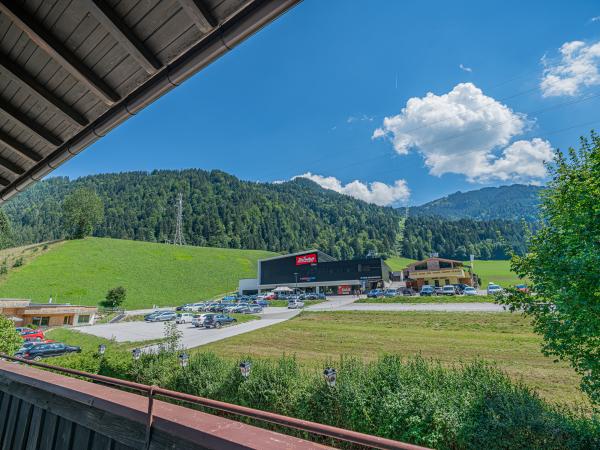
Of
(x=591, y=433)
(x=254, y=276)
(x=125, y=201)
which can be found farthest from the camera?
(x=125, y=201)

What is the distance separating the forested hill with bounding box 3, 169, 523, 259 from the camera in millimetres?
119250

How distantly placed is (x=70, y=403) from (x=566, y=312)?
24.1 ft

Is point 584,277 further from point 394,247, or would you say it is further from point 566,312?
point 394,247

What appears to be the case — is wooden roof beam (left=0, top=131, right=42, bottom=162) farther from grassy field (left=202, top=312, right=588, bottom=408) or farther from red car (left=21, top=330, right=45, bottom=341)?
red car (left=21, top=330, right=45, bottom=341)

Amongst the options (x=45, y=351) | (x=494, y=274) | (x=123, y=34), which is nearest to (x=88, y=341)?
(x=45, y=351)

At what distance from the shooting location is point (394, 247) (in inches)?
5620

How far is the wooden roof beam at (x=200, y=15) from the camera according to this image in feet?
6.71

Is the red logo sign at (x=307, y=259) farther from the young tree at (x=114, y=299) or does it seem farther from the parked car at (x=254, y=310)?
the young tree at (x=114, y=299)

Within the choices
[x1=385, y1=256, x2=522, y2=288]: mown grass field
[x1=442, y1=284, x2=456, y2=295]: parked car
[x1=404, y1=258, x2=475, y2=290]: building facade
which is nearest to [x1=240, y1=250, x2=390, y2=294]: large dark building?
[x1=404, y1=258, x2=475, y2=290]: building facade

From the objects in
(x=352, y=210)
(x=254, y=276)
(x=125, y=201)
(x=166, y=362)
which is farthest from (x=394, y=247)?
(x=166, y=362)

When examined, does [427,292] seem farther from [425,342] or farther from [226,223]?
[226,223]

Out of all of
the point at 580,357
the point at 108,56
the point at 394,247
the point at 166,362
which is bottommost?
the point at 166,362

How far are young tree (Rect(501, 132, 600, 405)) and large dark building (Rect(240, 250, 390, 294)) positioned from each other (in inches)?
2062

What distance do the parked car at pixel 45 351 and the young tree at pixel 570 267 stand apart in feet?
73.8
